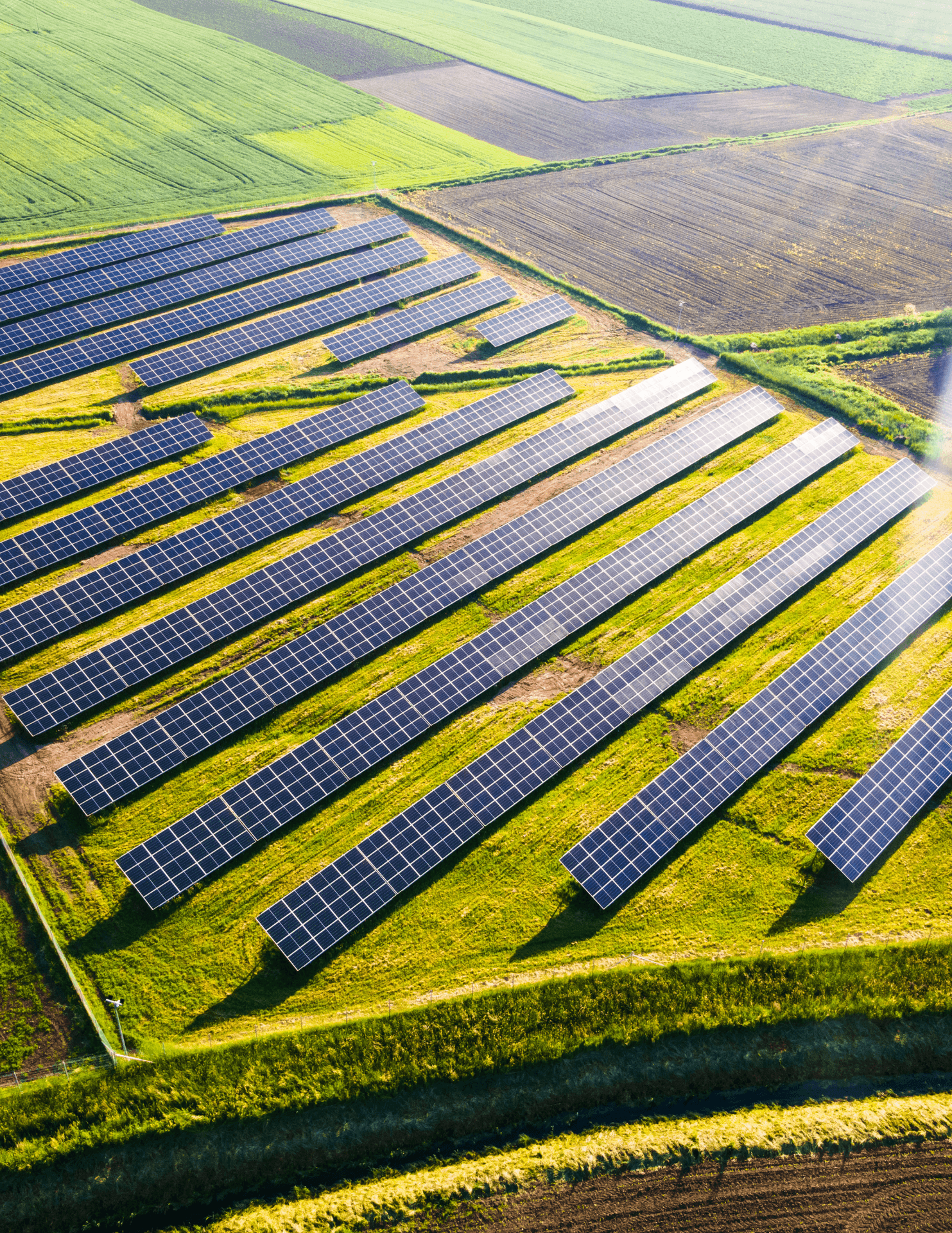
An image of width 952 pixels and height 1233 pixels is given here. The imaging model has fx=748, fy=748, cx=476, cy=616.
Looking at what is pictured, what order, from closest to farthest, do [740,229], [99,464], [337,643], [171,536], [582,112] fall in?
1. [337,643]
2. [171,536]
3. [99,464]
4. [740,229]
5. [582,112]

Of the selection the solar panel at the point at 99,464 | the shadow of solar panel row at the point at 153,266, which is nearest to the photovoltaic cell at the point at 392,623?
the solar panel at the point at 99,464

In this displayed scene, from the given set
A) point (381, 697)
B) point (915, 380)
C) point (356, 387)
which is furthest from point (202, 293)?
point (915, 380)

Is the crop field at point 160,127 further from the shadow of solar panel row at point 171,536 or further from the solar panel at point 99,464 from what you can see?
the shadow of solar panel row at point 171,536

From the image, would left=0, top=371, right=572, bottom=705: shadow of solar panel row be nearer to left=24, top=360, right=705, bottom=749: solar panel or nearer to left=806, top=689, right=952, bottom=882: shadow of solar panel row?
left=24, top=360, right=705, bottom=749: solar panel

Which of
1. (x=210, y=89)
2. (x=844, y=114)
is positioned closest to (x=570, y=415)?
(x=210, y=89)

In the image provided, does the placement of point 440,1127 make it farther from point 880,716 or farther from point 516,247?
point 516,247

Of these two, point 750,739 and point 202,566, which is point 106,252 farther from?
point 750,739

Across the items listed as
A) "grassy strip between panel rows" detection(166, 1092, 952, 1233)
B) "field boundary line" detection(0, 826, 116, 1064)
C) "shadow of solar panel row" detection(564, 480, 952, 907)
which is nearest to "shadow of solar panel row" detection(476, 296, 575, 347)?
"shadow of solar panel row" detection(564, 480, 952, 907)
